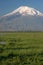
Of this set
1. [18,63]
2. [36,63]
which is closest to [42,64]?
[36,63]

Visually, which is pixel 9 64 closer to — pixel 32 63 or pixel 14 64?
pixel 14 64

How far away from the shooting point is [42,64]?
854 inches

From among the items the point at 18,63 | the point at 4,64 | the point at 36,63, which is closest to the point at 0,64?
the point at 4,64

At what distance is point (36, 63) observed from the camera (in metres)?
21.5

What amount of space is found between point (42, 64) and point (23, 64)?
1.82m

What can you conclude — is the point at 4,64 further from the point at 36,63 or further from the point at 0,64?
the point at 36,63

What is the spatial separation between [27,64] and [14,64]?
118 centimetres

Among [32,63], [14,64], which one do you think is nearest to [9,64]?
[14,64]

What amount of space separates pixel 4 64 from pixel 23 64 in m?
1.78

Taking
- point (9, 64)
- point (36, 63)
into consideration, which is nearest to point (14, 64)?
point (9, 64)

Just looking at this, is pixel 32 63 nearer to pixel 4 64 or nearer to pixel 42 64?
pixel 42 64

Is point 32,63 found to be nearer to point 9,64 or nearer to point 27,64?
point 27,64

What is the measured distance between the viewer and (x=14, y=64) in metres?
21.1

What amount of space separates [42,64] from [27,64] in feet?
5.01
